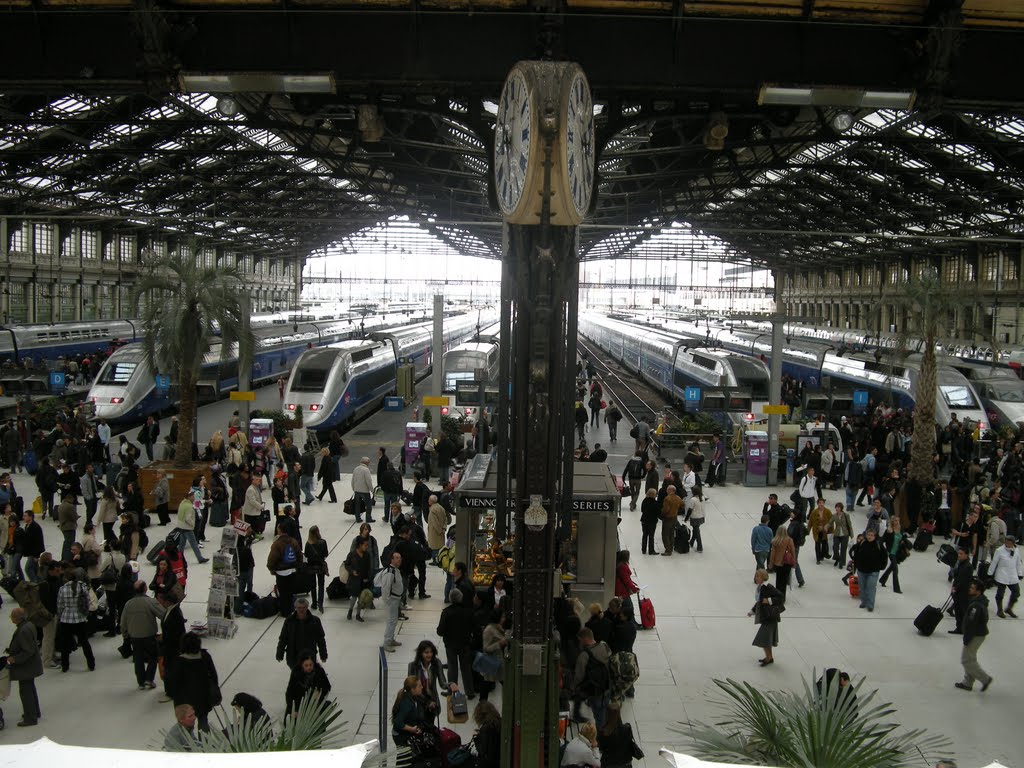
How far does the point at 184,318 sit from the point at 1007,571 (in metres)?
15.8

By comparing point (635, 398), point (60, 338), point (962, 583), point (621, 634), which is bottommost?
point (635, 398)

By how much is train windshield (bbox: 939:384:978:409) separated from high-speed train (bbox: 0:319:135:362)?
31.3 meters

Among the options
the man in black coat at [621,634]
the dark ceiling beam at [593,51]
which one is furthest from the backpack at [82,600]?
the man in black coat at [621,634]

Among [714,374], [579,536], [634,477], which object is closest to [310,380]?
[634,477]

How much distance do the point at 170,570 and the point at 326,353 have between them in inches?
744

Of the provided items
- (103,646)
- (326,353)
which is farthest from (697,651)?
(326,353)

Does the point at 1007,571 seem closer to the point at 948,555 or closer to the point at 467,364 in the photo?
the point at 948,555

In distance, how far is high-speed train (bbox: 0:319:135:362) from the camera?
3538 cm

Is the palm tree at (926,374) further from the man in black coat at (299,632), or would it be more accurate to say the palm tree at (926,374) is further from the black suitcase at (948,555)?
the man in black coat at (299,632)

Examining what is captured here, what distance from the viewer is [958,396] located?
91.0ft

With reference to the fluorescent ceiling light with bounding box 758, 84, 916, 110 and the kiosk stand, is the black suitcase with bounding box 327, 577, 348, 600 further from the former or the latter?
the fluorescent ceiling light with bounding box 758, 84, 916, 110

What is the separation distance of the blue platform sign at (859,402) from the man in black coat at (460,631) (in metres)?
24.0

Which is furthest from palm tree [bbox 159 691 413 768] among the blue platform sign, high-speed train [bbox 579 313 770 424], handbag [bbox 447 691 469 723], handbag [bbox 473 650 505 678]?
the blue platform sign

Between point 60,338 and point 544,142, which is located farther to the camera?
point 60,338
